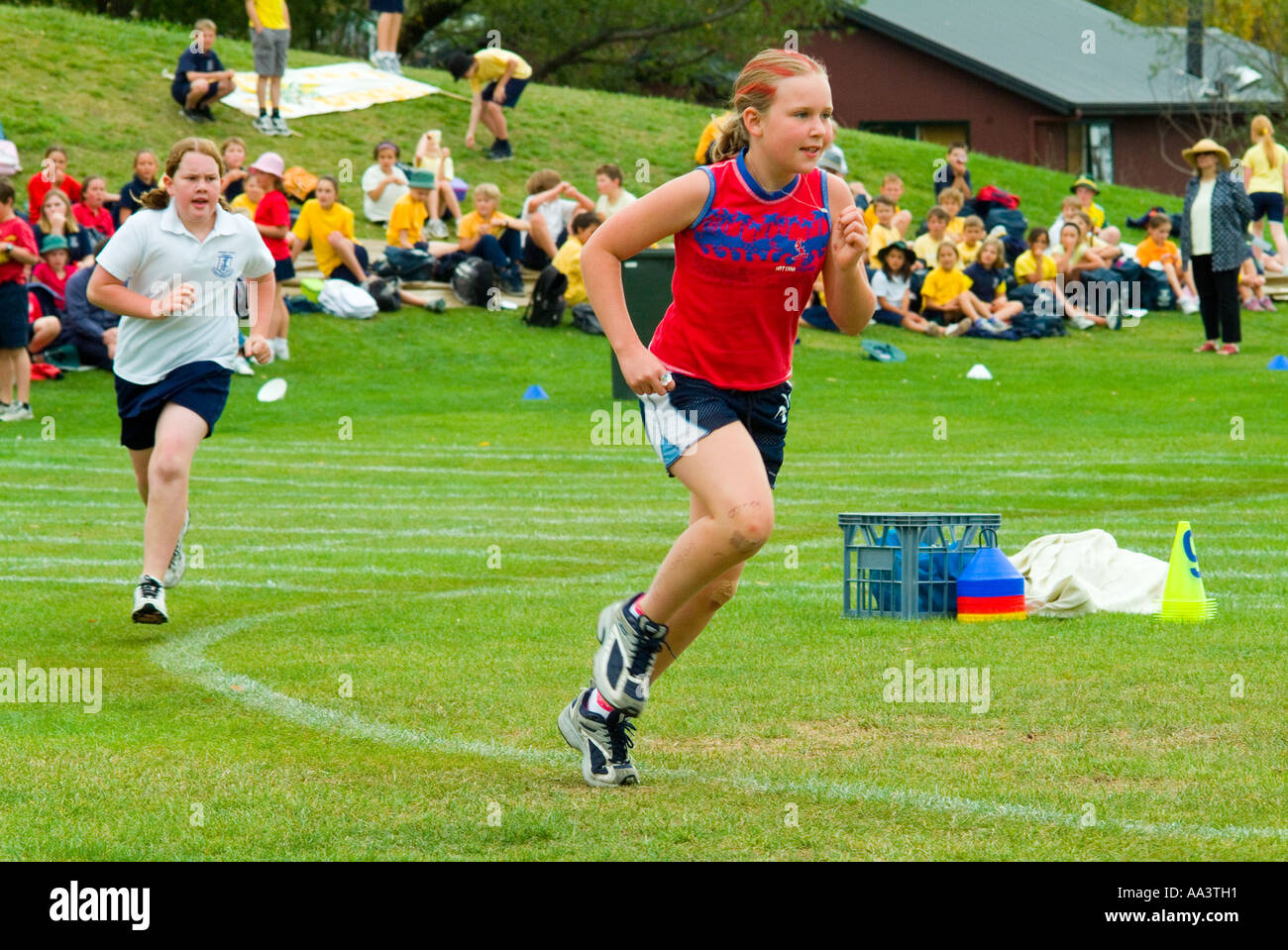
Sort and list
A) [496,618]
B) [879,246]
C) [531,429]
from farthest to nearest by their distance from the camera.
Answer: [879,246] < [531,429] < [496,618]

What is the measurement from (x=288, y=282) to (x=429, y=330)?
205cm

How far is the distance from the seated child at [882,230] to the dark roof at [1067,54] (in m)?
25.5

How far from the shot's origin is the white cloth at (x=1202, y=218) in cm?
2238

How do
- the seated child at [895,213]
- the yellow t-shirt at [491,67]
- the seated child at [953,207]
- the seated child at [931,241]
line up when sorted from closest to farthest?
the seated child at [895,213] < the seated child at [931,241] < the seated child at [953,207] < the yellow t-shirt at [491,67]

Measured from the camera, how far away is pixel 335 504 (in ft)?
44.7

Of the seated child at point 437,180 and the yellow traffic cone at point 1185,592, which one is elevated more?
the seated child at point 437,180

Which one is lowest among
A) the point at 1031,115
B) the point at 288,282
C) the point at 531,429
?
the point at 531,429

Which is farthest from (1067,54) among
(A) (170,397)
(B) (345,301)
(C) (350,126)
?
(A) (170,397)

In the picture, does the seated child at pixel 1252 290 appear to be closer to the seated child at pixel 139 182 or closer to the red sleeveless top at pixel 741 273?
the seated child at pixel 139 182

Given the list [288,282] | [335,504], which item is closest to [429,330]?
[288,282]

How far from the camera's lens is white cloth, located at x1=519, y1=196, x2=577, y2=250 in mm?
25578

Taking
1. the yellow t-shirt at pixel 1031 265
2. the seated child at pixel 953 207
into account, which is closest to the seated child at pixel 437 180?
the seated child at pixel 953 207
